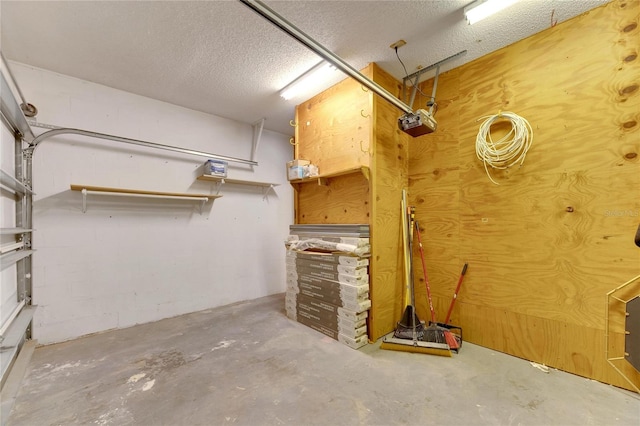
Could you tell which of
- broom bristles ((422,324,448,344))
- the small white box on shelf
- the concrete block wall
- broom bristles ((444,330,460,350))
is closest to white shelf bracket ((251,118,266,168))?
the concrete block wall

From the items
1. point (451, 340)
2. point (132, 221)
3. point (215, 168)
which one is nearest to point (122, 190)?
point (132, 221)

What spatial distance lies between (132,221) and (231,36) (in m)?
2.43

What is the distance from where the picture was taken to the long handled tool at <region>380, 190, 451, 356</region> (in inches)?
92.8

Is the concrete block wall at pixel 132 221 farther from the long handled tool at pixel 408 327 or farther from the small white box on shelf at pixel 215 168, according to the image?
the long handled tool at pixel 408 327

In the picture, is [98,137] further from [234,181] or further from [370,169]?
[370,169]

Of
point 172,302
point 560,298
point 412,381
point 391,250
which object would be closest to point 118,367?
point 172,302

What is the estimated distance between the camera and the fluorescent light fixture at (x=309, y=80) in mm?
2721

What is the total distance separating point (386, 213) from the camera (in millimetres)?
2832

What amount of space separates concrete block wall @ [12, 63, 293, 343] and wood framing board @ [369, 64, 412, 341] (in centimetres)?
228

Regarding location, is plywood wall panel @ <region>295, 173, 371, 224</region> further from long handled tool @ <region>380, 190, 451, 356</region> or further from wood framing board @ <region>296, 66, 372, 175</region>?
long handled tool @ <region>380, 190, 451, 356</region>

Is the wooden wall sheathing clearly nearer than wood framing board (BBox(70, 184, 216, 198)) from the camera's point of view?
Yes

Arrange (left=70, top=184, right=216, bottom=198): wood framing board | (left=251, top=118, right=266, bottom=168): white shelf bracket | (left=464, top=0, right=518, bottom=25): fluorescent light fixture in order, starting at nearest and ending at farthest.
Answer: (left=464, top=0, right=518, bottom=25): fluorescent light fixture → (left=70, top=184, right=216, bottom=198): wood framing board → (left=251, top=118, right=266, bottom=168): white shelf bracket

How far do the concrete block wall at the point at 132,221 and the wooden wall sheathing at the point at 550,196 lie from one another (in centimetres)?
291

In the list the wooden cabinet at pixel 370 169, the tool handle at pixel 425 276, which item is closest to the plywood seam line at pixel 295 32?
the wooden cabinet at pixel 370 169
